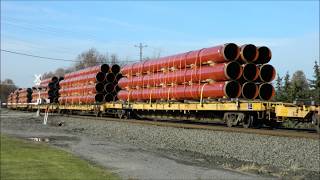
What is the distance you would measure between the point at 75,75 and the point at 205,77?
2633cm

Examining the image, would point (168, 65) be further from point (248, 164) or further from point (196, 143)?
point (248, 164)

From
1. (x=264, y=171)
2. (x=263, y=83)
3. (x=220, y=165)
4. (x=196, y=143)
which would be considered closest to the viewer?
(x=264, y=171)

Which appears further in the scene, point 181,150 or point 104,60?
point 104,60

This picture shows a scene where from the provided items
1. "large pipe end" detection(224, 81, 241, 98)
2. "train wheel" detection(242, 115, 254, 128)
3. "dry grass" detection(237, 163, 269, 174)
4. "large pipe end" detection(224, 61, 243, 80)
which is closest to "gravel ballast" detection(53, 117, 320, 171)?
"dry grass" detection(237, 163, 269, 174)

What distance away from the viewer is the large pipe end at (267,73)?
2164cm

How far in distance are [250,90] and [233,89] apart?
938 mm

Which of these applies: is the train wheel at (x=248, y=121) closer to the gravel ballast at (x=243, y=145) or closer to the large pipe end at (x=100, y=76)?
the gravel ballast at (x=243, y=145)

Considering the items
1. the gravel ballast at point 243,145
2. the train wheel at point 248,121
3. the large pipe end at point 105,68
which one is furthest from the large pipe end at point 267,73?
the large pipe end at point 105,68

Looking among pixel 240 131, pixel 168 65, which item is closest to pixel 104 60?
pixel 168 65

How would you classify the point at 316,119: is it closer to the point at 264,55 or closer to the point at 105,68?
the point at 264,55

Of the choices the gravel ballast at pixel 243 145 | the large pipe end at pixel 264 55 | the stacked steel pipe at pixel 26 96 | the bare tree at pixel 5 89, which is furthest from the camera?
the bare tree at pixel 5 89

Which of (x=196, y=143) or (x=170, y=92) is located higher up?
(x=170, y=92)

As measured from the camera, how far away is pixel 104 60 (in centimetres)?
12781

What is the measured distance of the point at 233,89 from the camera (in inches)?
847
